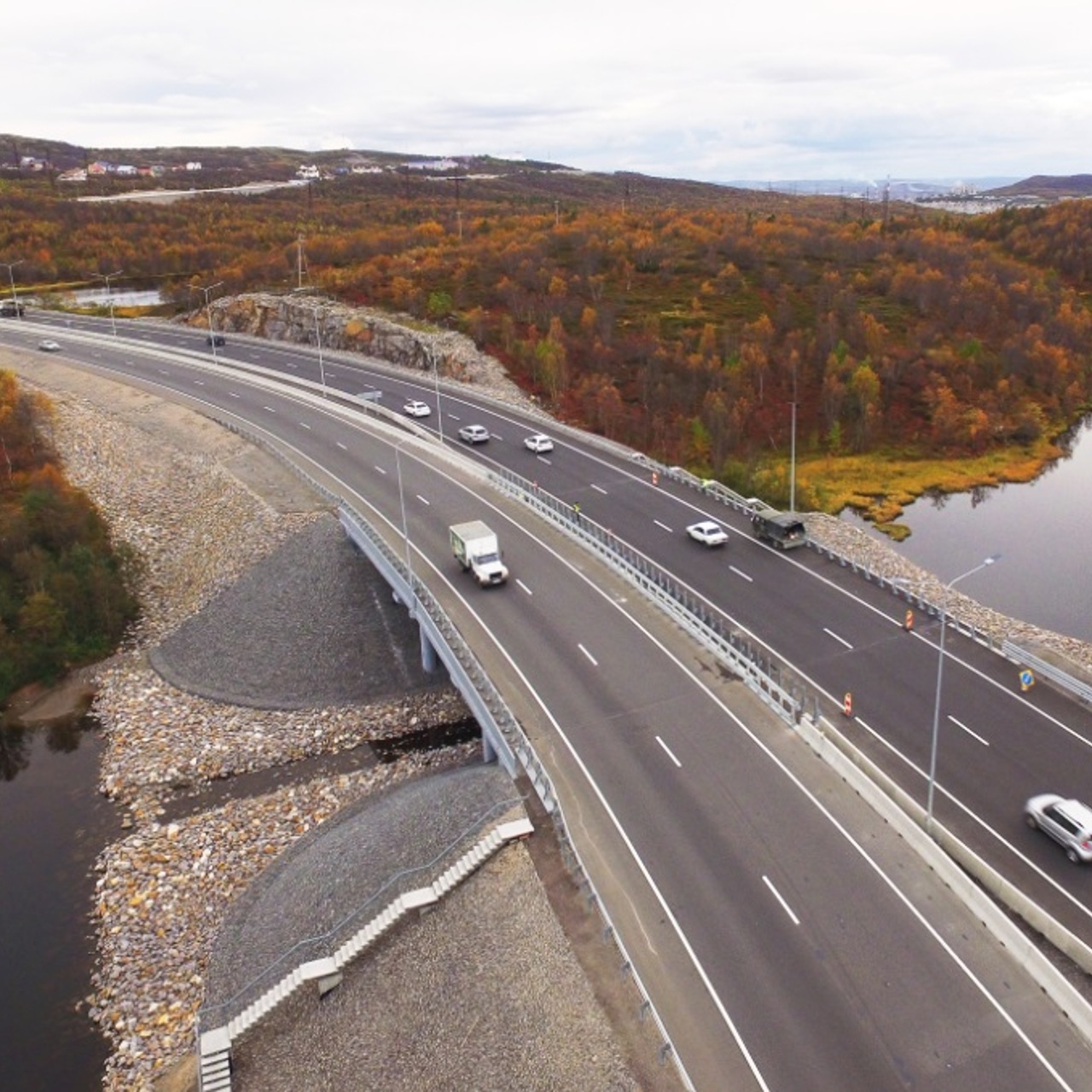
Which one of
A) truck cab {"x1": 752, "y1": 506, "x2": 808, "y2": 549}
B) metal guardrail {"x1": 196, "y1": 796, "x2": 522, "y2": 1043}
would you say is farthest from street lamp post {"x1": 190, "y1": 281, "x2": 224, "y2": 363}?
metal guardrail {"x1": 196, "y1": 796, "x2": 522, "y2": 1043}

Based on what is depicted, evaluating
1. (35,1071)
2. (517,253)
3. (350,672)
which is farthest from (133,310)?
(35,1071)

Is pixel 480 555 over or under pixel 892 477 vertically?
over

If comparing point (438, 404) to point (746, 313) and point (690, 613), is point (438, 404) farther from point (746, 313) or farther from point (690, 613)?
point (746, 313)

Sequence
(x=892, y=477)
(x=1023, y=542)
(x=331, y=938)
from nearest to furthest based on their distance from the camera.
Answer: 1. (x=331, y=938)
2. (x=1023, y=542)
3. (x=892, y=477)

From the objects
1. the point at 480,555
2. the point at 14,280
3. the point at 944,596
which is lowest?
the point at 944,596

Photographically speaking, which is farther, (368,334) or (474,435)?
(368,334)

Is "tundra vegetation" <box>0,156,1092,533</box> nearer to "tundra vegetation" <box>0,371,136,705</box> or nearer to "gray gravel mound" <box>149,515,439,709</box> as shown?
"gray gravel mound" <box>149,515,439,709</box>

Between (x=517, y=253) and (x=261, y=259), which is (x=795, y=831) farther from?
(x=261, y=259)

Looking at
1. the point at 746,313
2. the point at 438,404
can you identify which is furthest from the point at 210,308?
the point at 746,313
